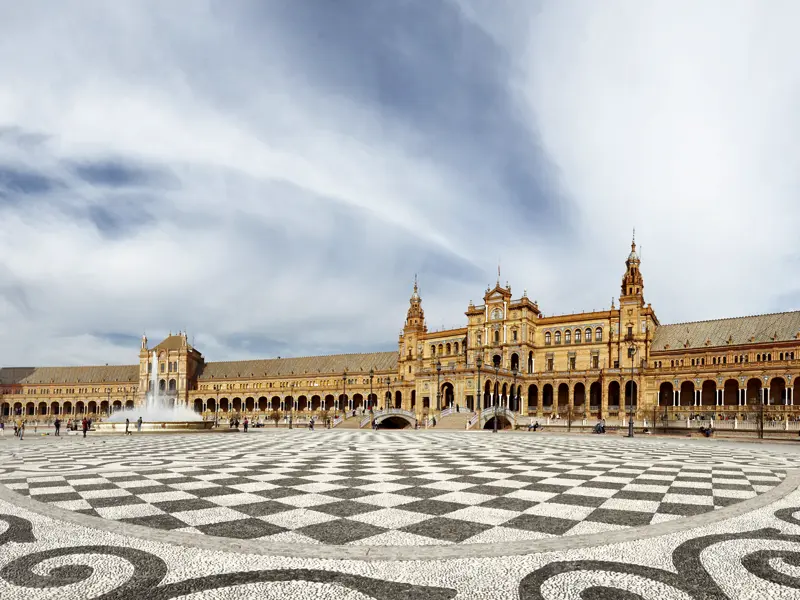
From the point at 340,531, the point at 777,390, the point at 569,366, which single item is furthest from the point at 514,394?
the point at 340,531

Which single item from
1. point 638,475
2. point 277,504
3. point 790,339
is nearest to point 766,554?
point 277,504

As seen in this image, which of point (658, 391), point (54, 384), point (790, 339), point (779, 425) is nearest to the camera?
point (779, 425)

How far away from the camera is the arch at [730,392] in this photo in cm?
7044

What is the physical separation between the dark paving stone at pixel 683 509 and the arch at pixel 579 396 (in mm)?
75367

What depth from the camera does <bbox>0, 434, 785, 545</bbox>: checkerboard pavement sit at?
6188mm

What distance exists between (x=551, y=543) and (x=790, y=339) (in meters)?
78.0

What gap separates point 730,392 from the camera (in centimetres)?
7119

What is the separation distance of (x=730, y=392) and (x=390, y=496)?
3031 inches

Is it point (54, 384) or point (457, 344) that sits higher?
point (457, 344)

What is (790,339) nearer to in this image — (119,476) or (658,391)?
(658,391)

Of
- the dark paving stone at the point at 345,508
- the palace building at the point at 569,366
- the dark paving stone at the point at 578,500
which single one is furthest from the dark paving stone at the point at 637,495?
the palace building at the point at 569,366

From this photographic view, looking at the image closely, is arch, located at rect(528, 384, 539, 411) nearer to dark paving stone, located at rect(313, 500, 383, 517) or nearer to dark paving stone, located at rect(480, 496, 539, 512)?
dark paving stone, located at rect(480, 496, 539, 512)

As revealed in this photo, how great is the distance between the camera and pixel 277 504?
24.8 ft

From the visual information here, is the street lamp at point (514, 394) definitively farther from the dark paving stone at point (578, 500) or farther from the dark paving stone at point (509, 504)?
the dark paving stone at point (509, 504)
